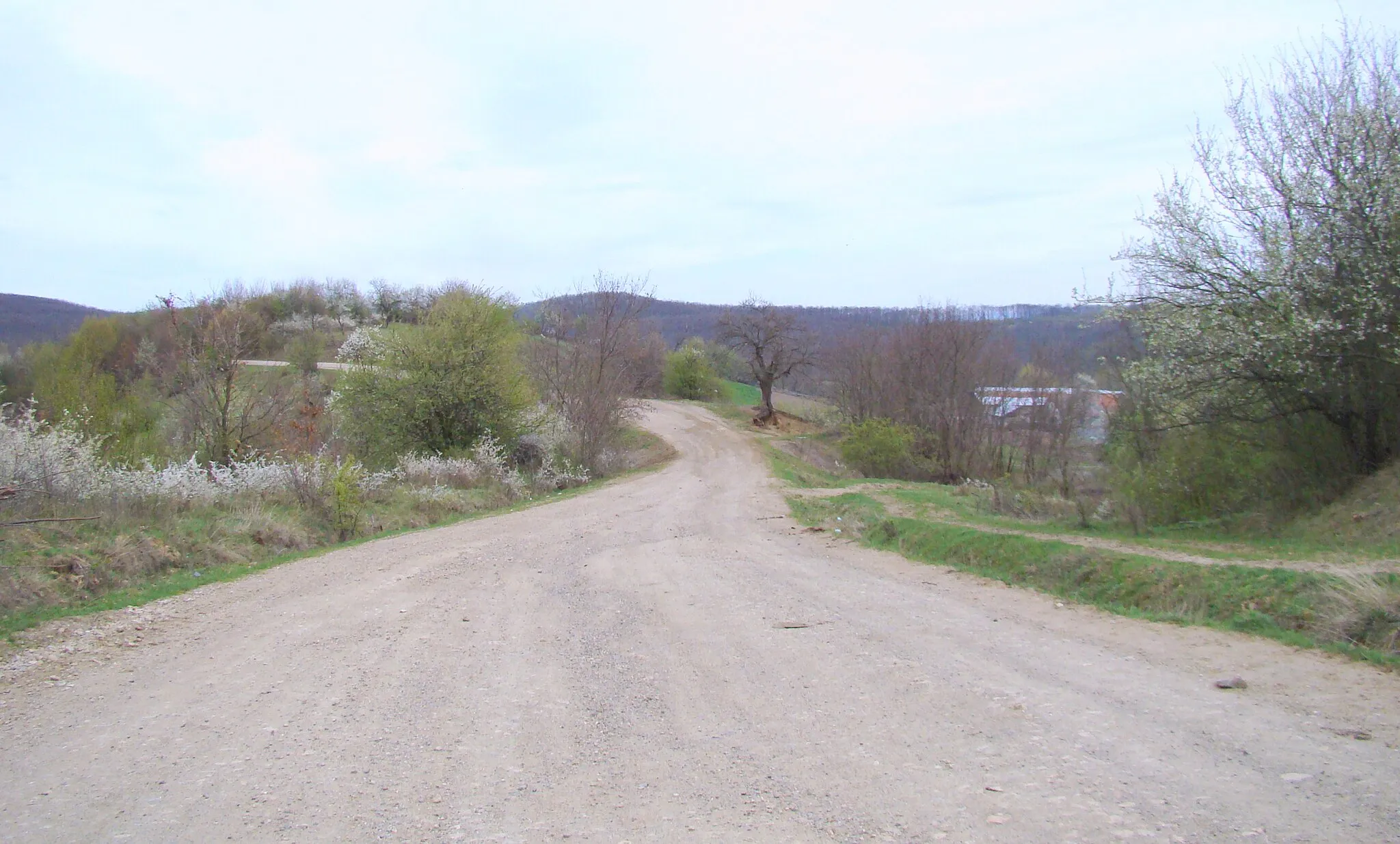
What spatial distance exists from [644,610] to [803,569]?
3105mm

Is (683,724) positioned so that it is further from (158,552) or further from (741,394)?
(741,394)

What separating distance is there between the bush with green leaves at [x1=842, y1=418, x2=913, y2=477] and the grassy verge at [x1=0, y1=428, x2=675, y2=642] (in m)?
21.2

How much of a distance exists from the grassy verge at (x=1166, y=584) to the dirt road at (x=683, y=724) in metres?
0.49

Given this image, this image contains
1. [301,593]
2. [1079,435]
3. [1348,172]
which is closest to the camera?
[301,593]

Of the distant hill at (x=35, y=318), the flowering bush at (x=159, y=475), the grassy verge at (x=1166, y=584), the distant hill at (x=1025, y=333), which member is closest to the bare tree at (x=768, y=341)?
the distant hill at (x=1025, y=333)

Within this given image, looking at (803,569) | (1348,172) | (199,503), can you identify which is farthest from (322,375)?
(1348,172)

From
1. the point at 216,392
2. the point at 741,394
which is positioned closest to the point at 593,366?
the point at 216,392

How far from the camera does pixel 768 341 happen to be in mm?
50719

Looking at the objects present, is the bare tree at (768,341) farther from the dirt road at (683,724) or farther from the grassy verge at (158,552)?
the dirt road at (683,724)

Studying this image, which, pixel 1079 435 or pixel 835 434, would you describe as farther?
pixel 835 434

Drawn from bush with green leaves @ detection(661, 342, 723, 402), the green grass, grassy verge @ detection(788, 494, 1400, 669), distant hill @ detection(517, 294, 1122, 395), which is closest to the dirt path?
grassy verge @ detection(788, 494, 1400, 669)

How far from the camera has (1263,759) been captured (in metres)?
4.71

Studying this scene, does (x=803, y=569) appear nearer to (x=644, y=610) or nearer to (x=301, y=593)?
(x=644, y=610)

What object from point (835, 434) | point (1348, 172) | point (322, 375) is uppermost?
point (1348, 172)
